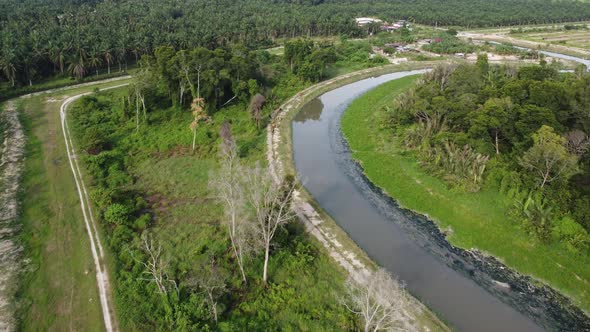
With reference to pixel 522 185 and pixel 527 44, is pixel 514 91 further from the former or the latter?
pixel 527 44

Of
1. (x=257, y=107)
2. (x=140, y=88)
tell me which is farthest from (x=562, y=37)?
(x=140, y=88)

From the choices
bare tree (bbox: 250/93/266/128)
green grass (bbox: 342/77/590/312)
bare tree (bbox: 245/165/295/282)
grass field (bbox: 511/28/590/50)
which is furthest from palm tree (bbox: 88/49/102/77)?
grass field (bbox: 511/28/590/50)

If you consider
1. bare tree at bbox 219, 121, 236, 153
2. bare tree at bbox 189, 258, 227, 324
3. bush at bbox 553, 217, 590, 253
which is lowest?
bush at bbox 553, 217, 590, 253

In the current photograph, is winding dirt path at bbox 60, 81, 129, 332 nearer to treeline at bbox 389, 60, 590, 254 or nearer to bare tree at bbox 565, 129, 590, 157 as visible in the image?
treeline at bbox 389, 60, 590, 254

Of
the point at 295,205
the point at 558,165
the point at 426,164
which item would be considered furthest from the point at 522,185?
the point at 295,205

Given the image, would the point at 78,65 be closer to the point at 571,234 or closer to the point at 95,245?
the point at 95,245

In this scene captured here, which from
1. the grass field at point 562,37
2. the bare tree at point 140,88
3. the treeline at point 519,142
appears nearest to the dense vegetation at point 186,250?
the bare tree at point 140,88
